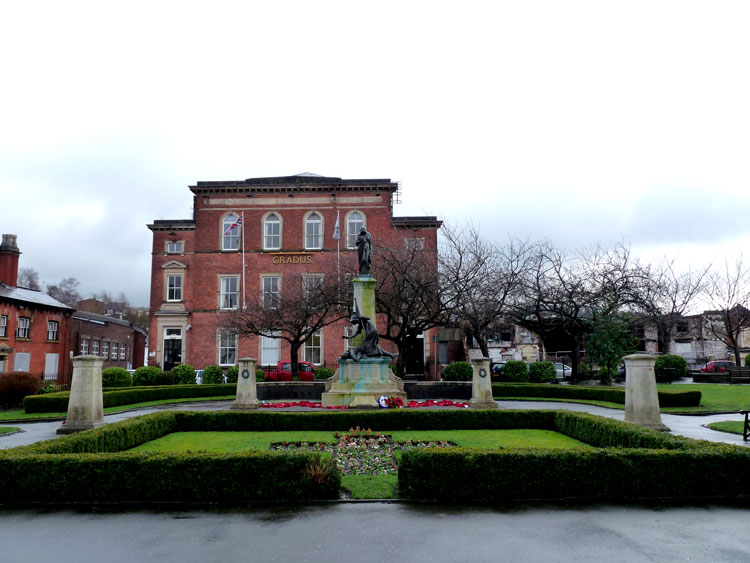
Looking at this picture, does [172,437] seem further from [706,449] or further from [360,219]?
[360,219]

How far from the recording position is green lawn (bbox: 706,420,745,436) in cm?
1325

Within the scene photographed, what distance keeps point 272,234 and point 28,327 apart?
54.8ft

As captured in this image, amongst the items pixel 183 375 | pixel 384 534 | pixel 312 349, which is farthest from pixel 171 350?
pixel 384 534

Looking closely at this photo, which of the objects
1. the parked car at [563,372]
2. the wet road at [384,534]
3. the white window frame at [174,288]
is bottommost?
the wet road at [384,534]

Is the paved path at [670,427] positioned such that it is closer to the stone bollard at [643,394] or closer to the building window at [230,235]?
the stone bollard at [643,394]

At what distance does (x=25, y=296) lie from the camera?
35.4 metres

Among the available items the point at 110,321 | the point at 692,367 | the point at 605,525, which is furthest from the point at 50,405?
the point at 692,367

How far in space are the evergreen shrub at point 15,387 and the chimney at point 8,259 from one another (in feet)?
54.7

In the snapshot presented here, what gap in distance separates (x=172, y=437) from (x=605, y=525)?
10.2 m

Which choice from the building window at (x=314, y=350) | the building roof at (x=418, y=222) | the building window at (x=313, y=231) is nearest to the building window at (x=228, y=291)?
the building window at (x=313, y=231)

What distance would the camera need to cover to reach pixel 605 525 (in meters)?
6.85

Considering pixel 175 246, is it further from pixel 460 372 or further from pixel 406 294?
pixel 460 372

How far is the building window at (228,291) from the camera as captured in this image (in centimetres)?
3975

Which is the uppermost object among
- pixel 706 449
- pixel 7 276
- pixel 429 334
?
pixel 7 276
